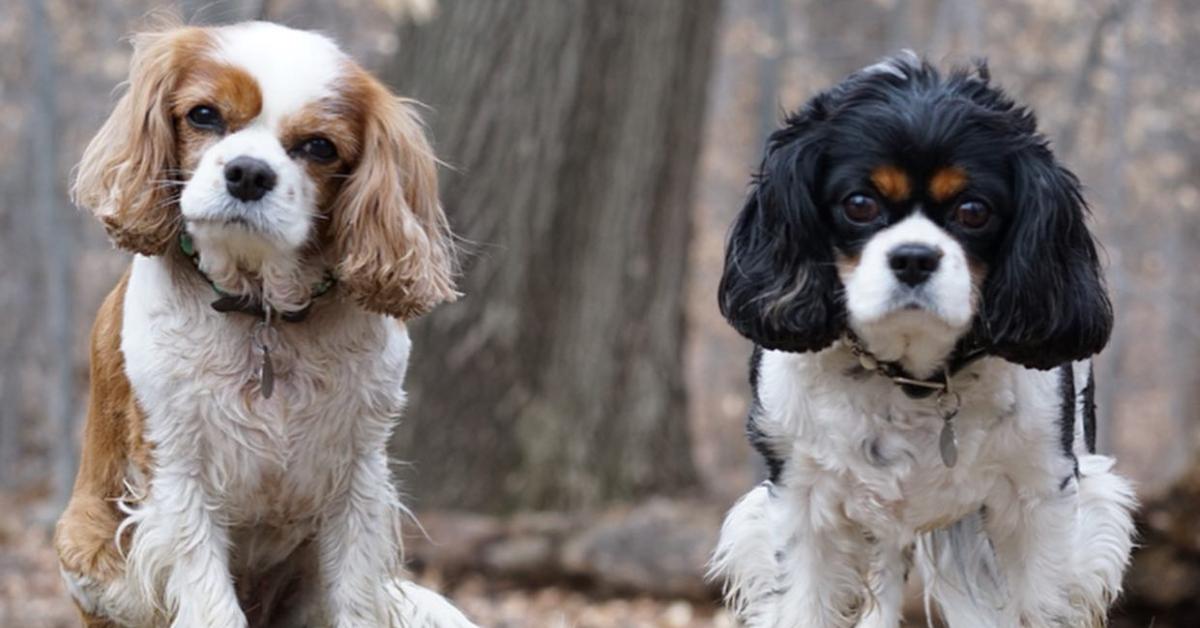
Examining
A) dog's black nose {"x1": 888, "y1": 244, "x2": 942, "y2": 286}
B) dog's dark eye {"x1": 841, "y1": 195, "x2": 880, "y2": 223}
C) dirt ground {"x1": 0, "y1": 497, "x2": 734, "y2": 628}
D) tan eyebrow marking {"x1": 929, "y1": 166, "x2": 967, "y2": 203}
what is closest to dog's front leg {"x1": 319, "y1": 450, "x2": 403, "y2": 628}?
dog's dark eye {"x1": 841, "y1": 195, "x2": 880, "y2": 223}

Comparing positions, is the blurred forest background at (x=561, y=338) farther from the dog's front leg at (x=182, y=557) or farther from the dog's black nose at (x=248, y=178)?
the dog's black nose at (x=248, y=178)

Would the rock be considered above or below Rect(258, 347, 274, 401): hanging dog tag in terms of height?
below

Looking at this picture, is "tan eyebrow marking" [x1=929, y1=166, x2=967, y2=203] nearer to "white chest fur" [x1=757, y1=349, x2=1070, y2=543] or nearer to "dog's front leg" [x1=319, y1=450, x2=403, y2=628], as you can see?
"white chest fur" [x1=757, y1=349, x2=1070, y2=543]

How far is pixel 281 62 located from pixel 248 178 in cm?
41

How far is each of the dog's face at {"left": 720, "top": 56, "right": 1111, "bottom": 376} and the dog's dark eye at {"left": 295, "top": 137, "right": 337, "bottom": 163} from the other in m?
1.25

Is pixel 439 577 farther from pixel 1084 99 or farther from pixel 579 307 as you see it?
pixel 1084 99

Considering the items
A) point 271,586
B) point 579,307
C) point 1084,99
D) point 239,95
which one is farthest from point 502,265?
point 1084,99

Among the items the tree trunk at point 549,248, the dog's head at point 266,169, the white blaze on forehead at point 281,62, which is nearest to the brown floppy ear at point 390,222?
the dog's head at point 266,169

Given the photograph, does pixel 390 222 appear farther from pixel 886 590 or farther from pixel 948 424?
pixel 886 590

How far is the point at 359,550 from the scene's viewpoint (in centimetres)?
512

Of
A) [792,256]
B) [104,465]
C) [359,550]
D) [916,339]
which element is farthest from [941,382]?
[104,465]

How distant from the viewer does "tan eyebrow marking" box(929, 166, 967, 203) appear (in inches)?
182

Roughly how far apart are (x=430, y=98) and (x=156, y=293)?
4.66 m

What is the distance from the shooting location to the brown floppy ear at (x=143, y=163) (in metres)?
4.84
